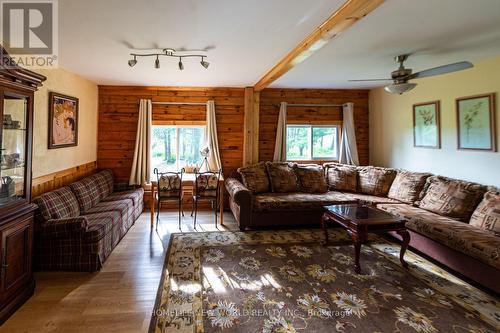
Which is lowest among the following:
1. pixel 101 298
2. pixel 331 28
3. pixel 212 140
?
pixel 101 298

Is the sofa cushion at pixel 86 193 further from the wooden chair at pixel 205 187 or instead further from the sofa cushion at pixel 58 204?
the wooden chair at pixel 205 187

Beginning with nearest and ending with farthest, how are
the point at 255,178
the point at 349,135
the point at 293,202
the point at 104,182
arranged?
the point at 293,202
the point at 104,182
the point at 255,178
the point at 349,135

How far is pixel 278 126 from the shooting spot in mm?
5270

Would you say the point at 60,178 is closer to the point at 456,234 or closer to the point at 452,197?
the point at 456,234

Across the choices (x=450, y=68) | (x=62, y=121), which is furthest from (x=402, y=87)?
(x=62, y=121)

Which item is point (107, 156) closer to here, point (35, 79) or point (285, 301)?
point (35, 79)

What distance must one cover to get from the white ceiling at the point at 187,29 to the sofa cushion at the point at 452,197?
2708 millimetres

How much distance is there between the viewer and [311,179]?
15.6 feet

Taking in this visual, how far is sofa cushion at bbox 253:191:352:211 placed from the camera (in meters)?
4.05

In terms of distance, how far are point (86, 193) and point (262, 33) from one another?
3.17m

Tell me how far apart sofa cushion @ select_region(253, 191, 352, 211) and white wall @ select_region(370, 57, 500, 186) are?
1448mm

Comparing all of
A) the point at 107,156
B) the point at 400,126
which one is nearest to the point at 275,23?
the point at 400,126

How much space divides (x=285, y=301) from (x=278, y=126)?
11.7ft

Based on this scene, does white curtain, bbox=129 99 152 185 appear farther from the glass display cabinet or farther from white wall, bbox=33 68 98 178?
the glass display cabinet
